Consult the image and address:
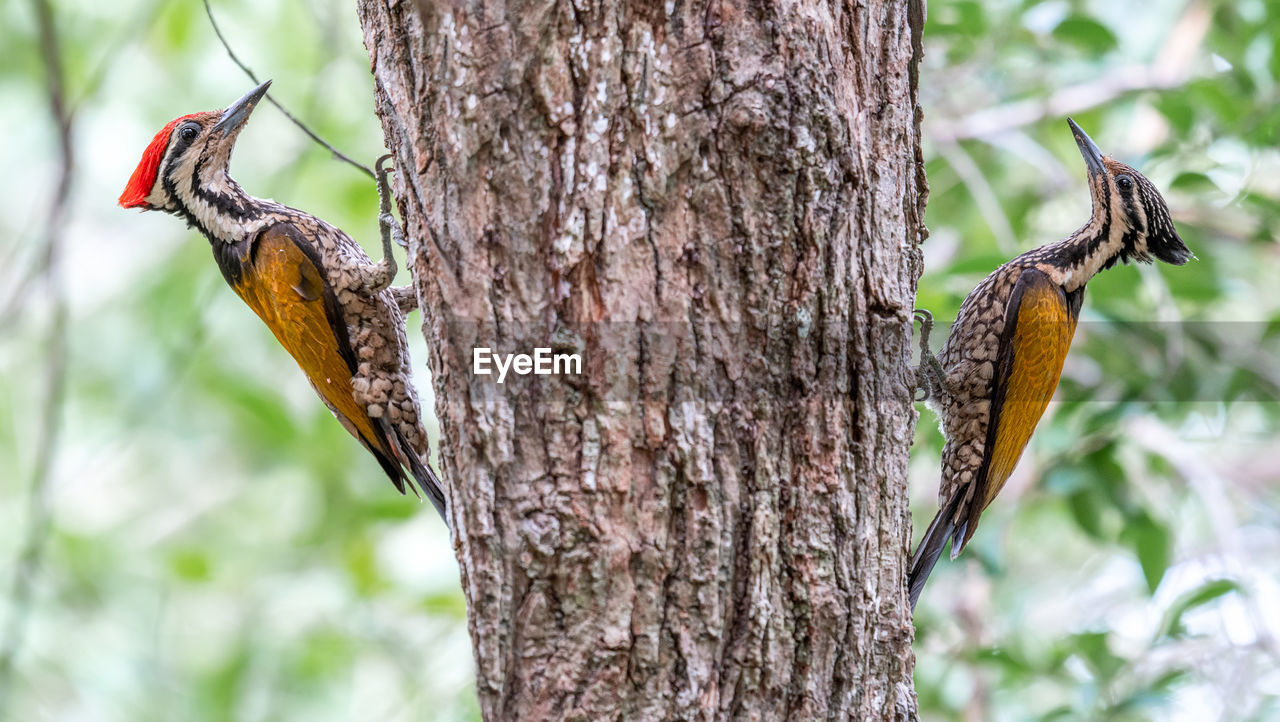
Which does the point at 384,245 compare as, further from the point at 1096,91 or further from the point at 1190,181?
the point at 1096,91

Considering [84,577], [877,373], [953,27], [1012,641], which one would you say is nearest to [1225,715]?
[1012,641]

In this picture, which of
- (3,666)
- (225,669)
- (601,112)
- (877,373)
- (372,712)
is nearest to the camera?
(601,112)

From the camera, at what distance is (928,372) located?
2830mm

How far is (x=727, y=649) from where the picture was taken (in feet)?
4.70

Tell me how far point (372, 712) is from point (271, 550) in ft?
3.60

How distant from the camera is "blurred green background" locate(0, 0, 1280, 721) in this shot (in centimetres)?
319

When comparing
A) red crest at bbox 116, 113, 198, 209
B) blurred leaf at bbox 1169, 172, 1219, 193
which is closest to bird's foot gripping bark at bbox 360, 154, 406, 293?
red crest at bbox 116, 113, 198, 209

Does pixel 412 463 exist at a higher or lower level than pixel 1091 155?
lower

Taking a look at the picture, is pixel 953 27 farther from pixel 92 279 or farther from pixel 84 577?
pixel 92 279

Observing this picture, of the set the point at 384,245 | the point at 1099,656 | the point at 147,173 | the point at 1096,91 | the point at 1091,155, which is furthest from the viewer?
the point at 1096,91

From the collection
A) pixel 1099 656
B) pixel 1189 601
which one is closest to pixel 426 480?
pixel 1099 656

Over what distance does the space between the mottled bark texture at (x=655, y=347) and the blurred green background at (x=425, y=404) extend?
4.52 feet

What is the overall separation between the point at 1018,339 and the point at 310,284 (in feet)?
6.13

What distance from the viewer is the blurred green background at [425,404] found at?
3.19 m
